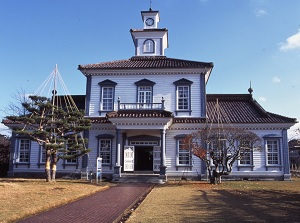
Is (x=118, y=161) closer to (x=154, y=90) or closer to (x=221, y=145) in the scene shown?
(x=154, y=90)

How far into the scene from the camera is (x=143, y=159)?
22.9 meters

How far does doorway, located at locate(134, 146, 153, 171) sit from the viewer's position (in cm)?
2266

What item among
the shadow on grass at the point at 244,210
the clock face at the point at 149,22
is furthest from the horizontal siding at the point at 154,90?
the shadow on grass at the point at 244,210

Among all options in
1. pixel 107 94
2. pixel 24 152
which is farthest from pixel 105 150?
pixel 24 152

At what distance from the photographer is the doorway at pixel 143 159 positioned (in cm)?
2266

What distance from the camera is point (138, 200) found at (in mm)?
11117

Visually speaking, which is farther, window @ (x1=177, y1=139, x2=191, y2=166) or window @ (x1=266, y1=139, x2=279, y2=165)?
window @ (x1=266, y1=139, x2=279, y2=165)

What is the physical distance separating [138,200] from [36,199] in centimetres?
344

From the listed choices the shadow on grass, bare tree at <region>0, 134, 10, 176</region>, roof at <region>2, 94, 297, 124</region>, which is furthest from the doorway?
the shadow on grass

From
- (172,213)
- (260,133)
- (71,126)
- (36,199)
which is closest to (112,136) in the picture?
(71,126)

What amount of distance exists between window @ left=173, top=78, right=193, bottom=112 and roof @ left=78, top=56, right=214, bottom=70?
1197mm

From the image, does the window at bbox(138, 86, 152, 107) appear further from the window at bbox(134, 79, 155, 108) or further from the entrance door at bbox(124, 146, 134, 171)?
the entrance door at bbox(124, 146, 134, 171)

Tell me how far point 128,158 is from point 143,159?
2.36 m

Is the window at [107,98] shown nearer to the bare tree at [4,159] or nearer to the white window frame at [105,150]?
the white window frame at [105,150]
